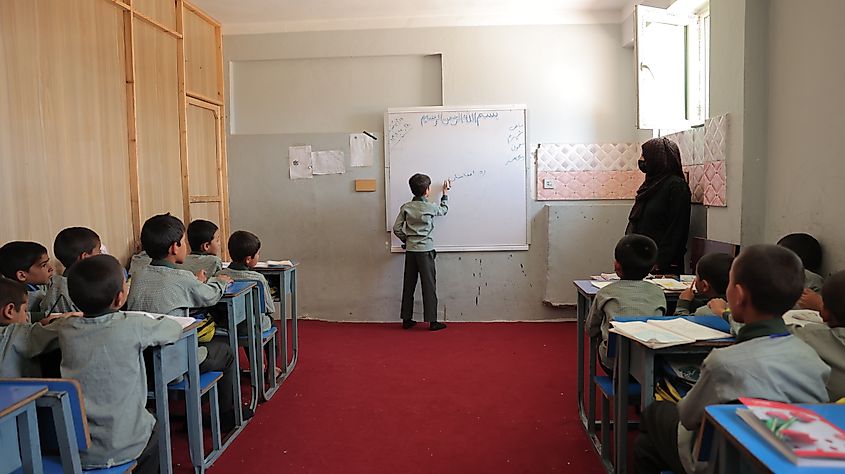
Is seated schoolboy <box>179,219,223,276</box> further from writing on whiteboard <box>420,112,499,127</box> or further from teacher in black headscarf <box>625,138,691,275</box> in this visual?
teacher in black headscarf <box>625,138,691,275</box>

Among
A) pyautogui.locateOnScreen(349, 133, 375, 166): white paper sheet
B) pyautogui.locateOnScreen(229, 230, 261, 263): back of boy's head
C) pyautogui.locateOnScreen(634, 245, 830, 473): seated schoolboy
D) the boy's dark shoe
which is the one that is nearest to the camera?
pyautogui.locateOnScreen(634, 245, 830, 473): seated schoolboy

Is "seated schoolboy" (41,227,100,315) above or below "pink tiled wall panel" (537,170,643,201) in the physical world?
below

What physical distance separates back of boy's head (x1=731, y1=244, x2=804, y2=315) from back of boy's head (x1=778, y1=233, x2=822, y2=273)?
141 cm

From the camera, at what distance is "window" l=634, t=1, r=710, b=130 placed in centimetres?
424

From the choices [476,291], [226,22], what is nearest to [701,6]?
[476,291]

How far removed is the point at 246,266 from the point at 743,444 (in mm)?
3128

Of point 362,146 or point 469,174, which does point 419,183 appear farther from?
point 362,146

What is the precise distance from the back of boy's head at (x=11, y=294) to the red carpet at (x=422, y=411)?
43.2 inches

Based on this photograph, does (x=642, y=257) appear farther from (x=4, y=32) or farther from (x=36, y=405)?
(x=4, y=32)

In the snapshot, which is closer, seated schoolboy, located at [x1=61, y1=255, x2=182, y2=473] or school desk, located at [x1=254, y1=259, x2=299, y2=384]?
seated schoolboy, located at [x1=61, y1=255, x2=182, y2=473]

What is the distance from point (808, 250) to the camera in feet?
9.45

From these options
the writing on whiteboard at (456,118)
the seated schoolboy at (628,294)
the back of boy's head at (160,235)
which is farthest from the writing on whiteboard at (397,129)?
the seated schoolboy at (628,294)

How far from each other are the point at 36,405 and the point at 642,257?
2345 mm

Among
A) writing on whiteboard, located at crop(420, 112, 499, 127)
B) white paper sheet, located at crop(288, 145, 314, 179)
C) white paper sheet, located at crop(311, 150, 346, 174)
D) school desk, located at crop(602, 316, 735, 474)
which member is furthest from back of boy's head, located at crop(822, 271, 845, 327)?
white paper sheet, located at crop(288, 145, 314, 179)
